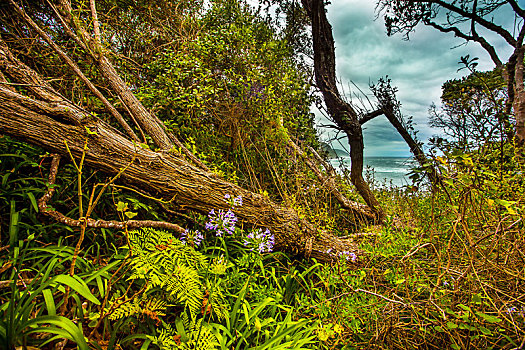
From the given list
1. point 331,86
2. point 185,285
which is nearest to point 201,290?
point 185,285

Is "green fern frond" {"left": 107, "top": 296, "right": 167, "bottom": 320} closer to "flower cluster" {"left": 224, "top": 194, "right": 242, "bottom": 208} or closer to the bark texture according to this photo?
the bark texture

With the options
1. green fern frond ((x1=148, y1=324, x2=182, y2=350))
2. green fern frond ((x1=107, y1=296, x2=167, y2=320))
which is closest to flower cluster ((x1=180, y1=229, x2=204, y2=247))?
green fern frond ((x1=107, y1=296, x2=167, y2=320))

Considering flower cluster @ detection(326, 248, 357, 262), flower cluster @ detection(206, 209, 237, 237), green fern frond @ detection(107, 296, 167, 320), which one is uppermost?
flower cluster @ detection(206, 209, 237, 237)


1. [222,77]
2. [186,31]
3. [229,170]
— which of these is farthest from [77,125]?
[186,31]

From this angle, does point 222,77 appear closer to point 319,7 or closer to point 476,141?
point 319,7

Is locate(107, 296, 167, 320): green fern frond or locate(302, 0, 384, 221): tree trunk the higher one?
locate(302, 0, 384, 221): tree trunk

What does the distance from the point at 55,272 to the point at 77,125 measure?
42.3 inches

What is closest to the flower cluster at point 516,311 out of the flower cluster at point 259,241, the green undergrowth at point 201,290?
the green undergrowth at point 201,290

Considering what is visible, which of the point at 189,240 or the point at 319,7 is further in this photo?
the point at 319,7

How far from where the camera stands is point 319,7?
184 inches

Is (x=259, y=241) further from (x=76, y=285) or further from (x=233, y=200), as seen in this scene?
(x=76, y=285)

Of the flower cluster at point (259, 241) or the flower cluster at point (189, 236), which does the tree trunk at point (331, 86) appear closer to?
the flower cluster at point (259, 241)

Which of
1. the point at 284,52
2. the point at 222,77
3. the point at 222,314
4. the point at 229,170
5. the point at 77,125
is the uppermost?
the point at 284,52

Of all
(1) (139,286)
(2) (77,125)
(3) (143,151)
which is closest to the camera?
(1) (139,286)
